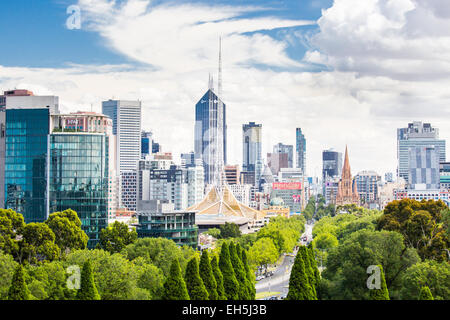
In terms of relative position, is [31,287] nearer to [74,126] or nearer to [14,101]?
[74,126]

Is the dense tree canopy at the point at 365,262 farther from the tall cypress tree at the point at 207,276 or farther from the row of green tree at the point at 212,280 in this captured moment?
the tall cypress tree at the point at 207,276

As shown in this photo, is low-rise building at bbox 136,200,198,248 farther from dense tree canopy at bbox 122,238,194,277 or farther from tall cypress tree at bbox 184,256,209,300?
tall cypress tree at bbox 184,256,209,300

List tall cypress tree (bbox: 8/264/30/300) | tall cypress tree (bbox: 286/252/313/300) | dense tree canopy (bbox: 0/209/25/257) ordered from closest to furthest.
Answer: tall cypress tree (bbox: 8/264/30/300), tall cypress tree (bbox: 286/252/313/300), dense tree canopy (bbox: 0/209/25/257)

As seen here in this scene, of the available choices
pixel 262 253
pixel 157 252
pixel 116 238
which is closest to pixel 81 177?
pixel 116 238

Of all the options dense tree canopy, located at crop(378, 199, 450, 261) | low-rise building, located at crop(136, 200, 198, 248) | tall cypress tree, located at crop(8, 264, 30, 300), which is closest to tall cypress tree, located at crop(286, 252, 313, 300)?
dense tree canopy, located at crop(378, 199, 450, 261)

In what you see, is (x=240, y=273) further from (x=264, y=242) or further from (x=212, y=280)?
(x=264, y=242)

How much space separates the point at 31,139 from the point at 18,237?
3009cm

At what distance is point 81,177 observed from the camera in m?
102

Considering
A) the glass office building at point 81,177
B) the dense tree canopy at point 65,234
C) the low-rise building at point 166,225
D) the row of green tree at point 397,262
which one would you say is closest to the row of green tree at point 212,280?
the row of green tree at point 397,262

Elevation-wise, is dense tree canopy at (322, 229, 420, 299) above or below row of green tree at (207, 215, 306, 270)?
above

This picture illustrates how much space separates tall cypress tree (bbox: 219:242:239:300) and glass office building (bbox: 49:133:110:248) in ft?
139

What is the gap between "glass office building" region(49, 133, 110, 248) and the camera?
3986 inches

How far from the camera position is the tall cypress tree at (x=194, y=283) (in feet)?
172
